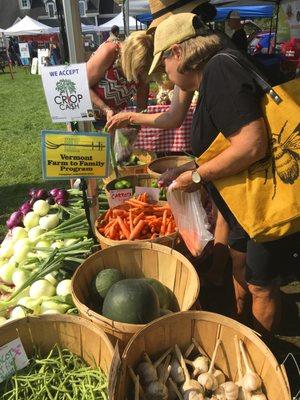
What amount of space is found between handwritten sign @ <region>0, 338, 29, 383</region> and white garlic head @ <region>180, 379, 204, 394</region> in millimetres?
633

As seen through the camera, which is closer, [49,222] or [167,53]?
[167,53]

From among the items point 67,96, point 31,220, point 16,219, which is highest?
point 67,96

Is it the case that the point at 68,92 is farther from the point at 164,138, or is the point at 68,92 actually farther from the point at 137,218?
the point at 164,138

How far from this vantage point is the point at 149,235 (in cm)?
266

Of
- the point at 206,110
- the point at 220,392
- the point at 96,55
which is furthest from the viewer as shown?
the point at 96,55

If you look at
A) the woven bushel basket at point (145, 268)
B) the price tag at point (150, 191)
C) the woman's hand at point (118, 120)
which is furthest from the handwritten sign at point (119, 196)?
the woven bushel basket at point (145, 268)

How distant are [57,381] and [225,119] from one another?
1.22m

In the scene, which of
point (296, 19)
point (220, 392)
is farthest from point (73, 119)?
point (296, 19)

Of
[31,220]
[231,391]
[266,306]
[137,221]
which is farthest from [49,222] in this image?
[231,391]

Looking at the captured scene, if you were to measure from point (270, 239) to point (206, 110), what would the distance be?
2.00ft

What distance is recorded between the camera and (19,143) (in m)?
7.98

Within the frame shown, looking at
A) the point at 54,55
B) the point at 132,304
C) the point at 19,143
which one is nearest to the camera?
the point at 132,304

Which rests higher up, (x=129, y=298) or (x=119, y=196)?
(x=129, y=298)

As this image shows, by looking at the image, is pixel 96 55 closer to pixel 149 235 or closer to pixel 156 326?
pixel 149 235
